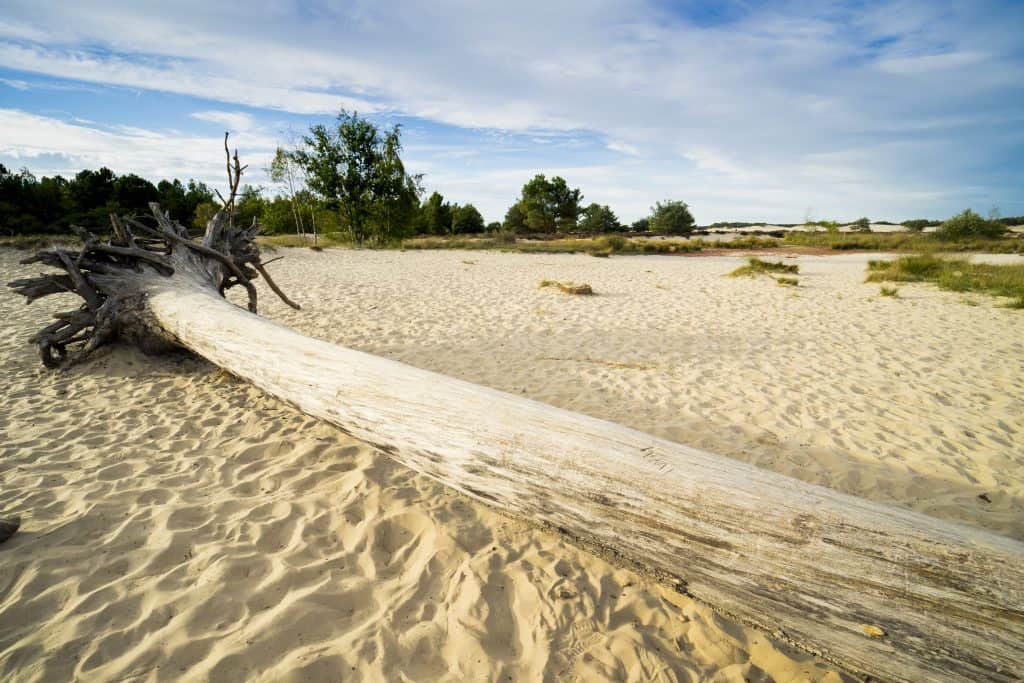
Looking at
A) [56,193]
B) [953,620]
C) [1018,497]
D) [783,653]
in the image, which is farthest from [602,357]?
[56,193]

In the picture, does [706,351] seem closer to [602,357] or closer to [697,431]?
[602,357]

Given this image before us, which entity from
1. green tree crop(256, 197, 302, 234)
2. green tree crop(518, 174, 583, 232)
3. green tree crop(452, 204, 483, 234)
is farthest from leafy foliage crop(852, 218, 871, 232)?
green tree crop(256, 197, 302, 234)

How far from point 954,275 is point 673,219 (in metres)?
34.2

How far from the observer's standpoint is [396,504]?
101 inches

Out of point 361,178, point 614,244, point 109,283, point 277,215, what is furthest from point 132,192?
point 109,283

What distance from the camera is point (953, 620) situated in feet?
4.21

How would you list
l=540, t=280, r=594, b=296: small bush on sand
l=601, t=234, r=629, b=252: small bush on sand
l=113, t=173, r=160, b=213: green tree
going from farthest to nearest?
l=113, t=173, r=160, b=213: green tree → l=601, t=234, r=629, b=252: small bush on sand → l=540, t=280, r=594, b=296: small bush on sand

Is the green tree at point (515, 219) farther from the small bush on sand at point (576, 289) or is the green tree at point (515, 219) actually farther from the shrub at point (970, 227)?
the small bush on sand at point (576, 289)

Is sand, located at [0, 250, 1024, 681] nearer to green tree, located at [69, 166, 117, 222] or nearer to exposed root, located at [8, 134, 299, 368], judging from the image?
exposed root, located at [8, 134, 299, 368]

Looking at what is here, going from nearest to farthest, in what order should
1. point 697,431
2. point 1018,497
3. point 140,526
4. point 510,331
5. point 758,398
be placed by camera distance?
1. point 140,526
2. point 1018,497
3. point 697,431
4. point 758,398
5. point 510,331

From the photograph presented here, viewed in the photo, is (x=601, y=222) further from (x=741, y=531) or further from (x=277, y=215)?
(x=741, y=531)

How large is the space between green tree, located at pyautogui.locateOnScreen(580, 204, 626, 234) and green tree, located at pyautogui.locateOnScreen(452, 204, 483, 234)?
1236cm

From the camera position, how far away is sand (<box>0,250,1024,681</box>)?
1.67m

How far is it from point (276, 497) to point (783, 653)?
2.66 meters
